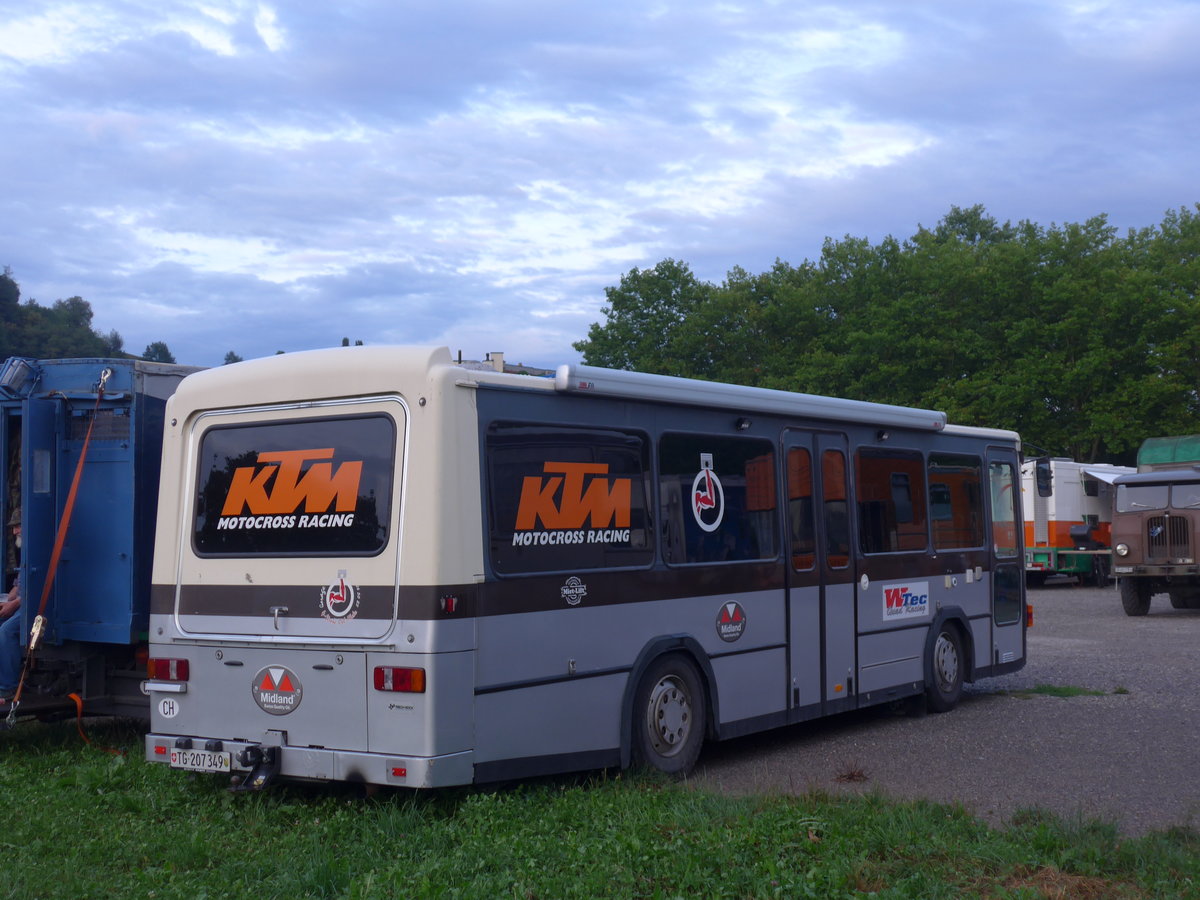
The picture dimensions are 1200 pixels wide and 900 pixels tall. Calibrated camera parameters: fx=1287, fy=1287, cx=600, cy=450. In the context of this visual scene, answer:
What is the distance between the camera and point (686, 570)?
341 inches

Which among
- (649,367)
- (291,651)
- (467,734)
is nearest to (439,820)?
(467,734)

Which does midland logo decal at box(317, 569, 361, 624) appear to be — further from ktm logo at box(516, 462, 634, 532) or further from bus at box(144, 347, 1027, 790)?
ktm logo at box(516, 462, 634, 532)

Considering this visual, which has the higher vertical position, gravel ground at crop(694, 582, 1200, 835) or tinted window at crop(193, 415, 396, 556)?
tinted window at crop(193, 415, 396, 556)

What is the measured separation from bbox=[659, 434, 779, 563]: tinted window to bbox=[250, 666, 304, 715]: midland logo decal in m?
2.58

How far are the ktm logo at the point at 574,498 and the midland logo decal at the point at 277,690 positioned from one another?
1553 millimetres

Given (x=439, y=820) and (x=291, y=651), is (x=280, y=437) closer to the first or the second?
(x=291, y=651)

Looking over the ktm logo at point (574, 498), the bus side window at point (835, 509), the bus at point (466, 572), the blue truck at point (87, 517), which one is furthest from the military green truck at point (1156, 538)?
the blue truck at point (87, 517)

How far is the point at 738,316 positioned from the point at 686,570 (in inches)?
1521

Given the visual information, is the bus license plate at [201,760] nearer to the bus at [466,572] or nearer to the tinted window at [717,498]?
the bus at [466,572]

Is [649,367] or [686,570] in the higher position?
[649,367]

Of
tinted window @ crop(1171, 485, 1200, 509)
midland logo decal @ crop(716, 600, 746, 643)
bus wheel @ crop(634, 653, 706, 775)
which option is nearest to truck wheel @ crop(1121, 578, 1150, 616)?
tinted window @ crop(1171, 485, 1200, 509)

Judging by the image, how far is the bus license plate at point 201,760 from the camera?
24.6ft

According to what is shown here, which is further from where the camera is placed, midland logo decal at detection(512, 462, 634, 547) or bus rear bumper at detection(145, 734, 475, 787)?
midland logo decal at detection(512, 462, 634, 547)

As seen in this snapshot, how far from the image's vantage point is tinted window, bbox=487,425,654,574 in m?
7.36
